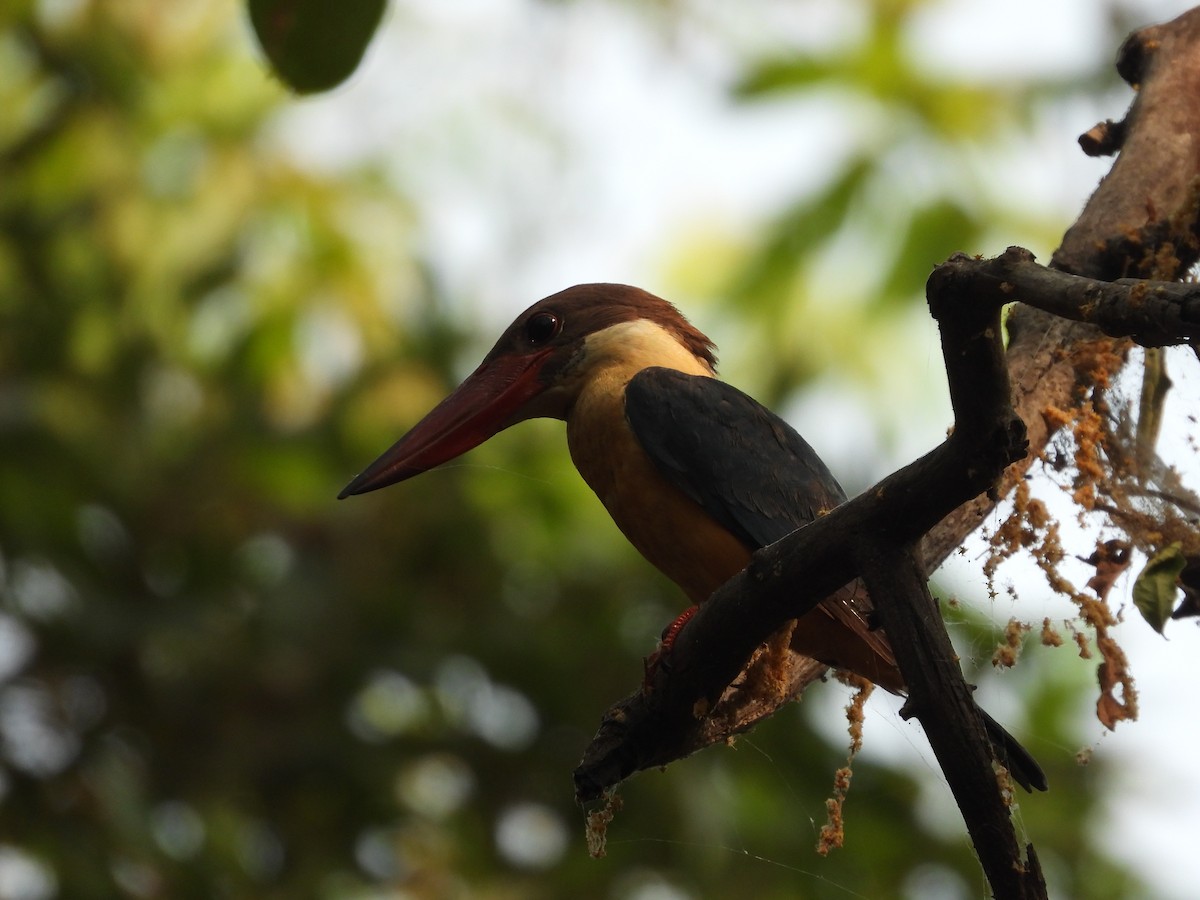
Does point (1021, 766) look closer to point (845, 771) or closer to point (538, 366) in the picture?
point (845, 771)

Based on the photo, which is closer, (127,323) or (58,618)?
(58,618)

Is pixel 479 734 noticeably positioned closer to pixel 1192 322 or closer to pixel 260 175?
pixel 260 175

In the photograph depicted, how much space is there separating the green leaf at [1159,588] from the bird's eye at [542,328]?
1.53 meters

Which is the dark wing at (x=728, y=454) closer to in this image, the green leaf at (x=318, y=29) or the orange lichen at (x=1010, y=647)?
→ the orange lichen at (x=1010, y=647)

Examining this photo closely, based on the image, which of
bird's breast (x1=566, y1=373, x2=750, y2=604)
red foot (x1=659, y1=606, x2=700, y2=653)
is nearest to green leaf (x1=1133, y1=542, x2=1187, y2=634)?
red foot (x1=659, y1=606, x2=700, y2=653)

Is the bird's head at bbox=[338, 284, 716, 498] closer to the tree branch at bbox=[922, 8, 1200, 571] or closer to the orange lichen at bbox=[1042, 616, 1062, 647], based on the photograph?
the tree branch at bbox=[922, 8, 1200, 571]

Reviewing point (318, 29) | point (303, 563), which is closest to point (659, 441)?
point (318, 29)

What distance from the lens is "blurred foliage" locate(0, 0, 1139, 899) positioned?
466 cm

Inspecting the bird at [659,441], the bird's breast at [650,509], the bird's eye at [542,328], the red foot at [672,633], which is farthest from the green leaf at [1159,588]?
the bird's eye at [542,328]

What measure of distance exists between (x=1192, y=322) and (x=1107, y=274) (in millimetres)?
1197

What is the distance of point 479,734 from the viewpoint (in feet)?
16.5

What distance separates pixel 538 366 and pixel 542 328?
0.35ft

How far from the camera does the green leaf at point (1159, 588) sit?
2.03 m

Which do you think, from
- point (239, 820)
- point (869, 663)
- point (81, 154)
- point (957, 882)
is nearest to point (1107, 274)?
point (869, 663)
